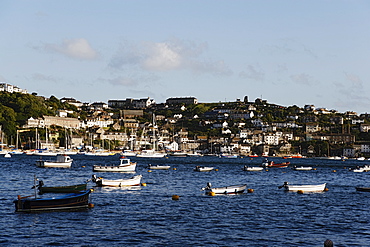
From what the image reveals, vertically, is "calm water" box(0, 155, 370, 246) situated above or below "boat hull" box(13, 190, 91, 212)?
below

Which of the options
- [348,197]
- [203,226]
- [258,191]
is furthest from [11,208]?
[348,197]

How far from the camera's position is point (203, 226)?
36.6 m

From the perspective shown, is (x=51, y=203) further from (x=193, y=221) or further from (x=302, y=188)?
(x=302, y=188)

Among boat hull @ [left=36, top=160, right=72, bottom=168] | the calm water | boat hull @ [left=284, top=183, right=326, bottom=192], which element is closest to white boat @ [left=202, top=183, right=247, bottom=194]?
the calm water

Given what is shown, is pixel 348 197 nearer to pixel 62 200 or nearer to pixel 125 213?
pixel 125 213

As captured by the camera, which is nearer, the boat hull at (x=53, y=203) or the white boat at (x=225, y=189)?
the boat hull at (x=53, y=203)

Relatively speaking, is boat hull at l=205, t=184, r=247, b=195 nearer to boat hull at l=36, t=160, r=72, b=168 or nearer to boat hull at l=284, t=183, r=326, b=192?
boat hull at l=284, t=183, r=326, b=192

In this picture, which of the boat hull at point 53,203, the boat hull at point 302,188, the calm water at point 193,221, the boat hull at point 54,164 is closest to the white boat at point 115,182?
the calm water at point 193,221

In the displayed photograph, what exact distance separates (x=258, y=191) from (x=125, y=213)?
23835 mm

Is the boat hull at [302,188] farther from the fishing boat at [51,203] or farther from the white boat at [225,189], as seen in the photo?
the fishing boat at [51,203]

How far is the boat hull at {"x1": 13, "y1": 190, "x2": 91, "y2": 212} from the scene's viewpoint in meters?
39.7

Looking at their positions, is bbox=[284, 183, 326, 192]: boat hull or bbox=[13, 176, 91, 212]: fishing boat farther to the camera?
bbox=[284, 183, 326, 192]: boat hull

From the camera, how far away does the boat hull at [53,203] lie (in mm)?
39688

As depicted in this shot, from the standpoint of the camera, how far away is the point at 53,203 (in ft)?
132
